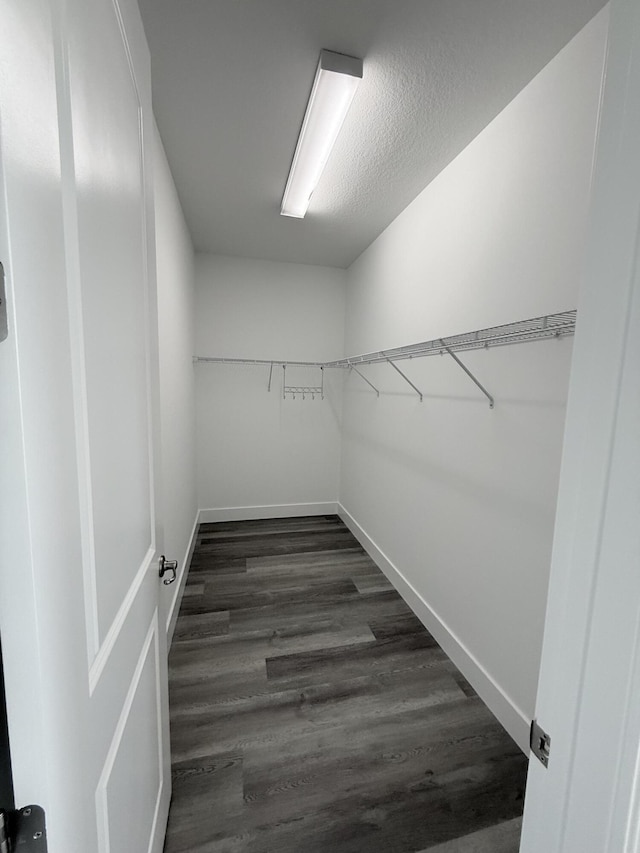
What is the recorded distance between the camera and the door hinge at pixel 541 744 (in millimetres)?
546

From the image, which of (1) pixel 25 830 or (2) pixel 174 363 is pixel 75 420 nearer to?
(1) pixel 25 830

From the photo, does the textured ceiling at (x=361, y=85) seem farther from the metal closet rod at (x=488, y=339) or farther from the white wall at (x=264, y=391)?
the white wall at (x=264, y=391)

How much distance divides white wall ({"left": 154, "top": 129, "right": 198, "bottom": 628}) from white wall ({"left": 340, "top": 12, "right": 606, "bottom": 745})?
148 centimetres

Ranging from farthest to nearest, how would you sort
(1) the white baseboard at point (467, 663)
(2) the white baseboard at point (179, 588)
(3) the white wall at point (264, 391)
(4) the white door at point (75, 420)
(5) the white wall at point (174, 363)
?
(3) the white wall at point (264, 391)
(2) the white baseboard at point (179, 588)
(5) the white wall at point (174, 363)
(1) the white baseboard at point (467, 663)
(4) the white door at point (75, 420)

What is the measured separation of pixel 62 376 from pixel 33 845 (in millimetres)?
508

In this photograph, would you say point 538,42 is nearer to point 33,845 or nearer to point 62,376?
point 62,376

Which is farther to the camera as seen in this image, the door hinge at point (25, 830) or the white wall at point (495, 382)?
the white wall at point (495, 382)

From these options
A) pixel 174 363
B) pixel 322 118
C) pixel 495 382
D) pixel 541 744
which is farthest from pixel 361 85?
pixel 541 744

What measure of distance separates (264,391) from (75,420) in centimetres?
315

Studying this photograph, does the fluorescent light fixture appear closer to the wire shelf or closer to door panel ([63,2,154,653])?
door panel ([63,2,154,653])

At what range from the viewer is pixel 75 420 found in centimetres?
49

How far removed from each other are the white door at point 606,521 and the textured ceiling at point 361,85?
3.64 ft

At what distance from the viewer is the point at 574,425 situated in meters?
0.51

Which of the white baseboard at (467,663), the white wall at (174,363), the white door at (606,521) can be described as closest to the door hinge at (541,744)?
the white door at (606,521)
